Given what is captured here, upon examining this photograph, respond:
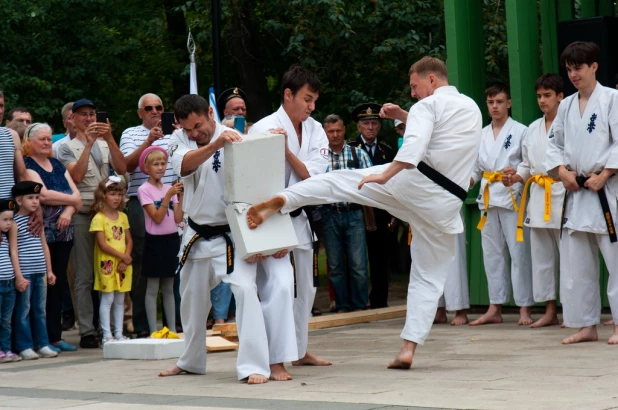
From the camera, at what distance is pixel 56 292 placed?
9.76 metres

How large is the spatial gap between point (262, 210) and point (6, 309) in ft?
9.85

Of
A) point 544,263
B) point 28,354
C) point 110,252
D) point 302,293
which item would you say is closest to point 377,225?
point 544,263

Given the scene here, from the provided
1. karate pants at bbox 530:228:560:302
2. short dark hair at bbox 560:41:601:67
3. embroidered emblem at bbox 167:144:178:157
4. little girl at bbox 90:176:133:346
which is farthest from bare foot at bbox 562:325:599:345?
little girl at bbox 90:176:133:346

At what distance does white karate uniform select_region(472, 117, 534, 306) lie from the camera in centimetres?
1028

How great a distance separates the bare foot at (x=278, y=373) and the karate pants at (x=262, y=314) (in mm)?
53

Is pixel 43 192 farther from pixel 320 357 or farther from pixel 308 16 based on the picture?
pixel 308 16

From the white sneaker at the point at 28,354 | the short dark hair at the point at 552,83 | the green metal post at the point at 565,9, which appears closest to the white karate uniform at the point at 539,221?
the short dark hair at the point at 552,83

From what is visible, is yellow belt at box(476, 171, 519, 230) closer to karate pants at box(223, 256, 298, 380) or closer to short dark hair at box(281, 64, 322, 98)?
short dark hair at box(281, 64, 322, 98)

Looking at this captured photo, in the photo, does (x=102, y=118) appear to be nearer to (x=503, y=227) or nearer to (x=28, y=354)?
(x=28, y=354)

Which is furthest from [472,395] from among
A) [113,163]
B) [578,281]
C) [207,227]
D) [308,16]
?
[308,16]

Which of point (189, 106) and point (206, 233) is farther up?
point (189, 106)

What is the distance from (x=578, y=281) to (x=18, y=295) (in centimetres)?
447

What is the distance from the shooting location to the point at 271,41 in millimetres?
18094

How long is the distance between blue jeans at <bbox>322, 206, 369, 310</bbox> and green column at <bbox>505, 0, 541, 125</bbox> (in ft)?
7.57
